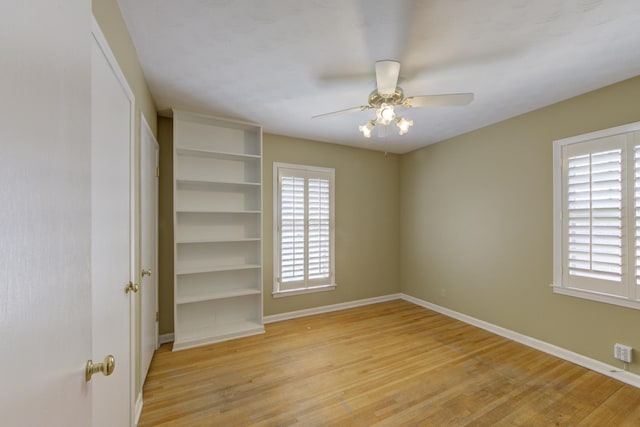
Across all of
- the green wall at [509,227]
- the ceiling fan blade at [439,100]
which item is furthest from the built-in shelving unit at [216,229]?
the green wall at [509,227]

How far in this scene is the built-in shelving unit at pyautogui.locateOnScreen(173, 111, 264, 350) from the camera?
306 cm

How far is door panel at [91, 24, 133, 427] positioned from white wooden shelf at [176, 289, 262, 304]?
1292 mm

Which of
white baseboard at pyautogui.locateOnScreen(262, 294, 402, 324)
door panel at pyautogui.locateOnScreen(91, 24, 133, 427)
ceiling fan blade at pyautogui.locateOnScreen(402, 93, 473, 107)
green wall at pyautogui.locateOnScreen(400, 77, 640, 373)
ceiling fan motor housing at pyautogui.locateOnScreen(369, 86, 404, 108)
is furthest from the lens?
white baseboard at pyautogui.locateOnScreen(262, 294, 402, 324)

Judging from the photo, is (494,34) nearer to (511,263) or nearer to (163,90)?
(511,263)

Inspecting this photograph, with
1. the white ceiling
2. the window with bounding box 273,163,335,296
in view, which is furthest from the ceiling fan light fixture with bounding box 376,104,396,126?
the window with bounding box 273,163,335,296

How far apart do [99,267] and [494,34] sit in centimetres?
258

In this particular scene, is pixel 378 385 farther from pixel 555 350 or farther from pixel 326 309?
pixel 555 350

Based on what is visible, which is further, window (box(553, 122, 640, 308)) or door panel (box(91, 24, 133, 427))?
window (box(553, 122, 640, 308))

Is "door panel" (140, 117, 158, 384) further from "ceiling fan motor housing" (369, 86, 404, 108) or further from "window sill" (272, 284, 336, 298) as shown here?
"ceiling fan motor housing" (369, 86, 404, 108)

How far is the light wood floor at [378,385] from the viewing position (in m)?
1.92

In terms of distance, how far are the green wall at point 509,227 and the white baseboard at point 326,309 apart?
1.73 ft

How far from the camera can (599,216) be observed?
2398mm

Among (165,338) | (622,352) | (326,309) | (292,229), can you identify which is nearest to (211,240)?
(292,229)

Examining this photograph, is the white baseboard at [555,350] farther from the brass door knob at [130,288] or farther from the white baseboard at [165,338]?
the brass door knob at [130,288]
